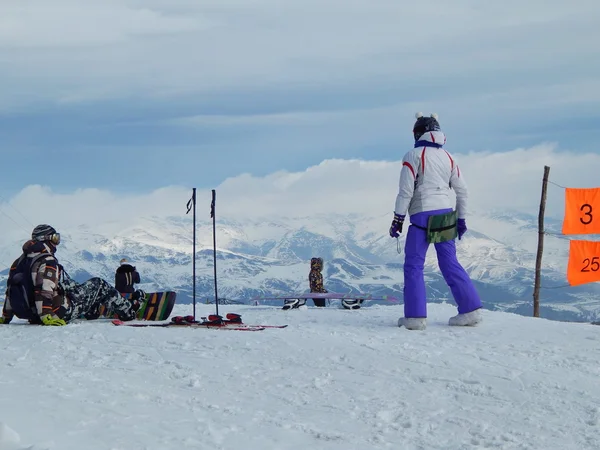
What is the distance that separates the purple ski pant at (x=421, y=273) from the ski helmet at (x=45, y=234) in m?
5.16

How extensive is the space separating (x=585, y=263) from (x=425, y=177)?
459 inches

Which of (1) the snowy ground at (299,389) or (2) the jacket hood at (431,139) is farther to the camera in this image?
(2) the jacket hood at (431,139)

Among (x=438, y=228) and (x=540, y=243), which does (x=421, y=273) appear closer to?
(x=438, y=228)

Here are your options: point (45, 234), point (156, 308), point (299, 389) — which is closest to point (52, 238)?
point (45, 234)

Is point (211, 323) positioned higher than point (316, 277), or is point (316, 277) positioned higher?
point (211, 323)

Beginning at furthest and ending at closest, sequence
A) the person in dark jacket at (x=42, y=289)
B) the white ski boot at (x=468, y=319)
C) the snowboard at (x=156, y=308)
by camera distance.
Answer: the snowboard at (x=156, y=308), the person in dark jacket at (x=42, y=289), the white ski boot at (x=468, y=319)

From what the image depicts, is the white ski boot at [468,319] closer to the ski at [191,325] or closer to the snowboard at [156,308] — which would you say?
the ski at [191,325]

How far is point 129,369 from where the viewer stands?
853 cm

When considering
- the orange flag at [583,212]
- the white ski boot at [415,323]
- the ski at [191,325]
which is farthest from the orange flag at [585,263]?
the ski at [191,325]

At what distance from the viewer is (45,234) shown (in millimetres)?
12359

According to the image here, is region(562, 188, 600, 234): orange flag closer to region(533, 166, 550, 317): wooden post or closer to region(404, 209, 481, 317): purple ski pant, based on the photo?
region(533, 166, 550, 317): wooden post

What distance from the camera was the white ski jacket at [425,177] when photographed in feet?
38.7

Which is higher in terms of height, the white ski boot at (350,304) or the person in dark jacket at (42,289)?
the person in dark jacket at (42,289)

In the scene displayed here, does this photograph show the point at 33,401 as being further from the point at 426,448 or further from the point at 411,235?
the point at 411,235
